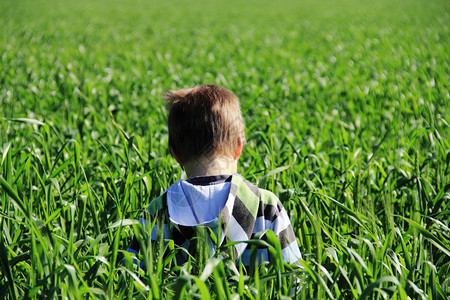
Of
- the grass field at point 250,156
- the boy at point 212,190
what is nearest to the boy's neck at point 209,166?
the boy at point 212,190

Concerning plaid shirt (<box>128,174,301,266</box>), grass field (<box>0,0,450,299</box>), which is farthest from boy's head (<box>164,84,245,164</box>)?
grass field (<box>0,0,450,299</box>)

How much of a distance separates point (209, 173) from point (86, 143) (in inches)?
76.9

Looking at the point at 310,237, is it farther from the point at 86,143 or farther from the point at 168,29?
the point at 168,29

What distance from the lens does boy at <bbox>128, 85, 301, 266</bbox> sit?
164 centimetres

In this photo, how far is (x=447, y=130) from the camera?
3678mm

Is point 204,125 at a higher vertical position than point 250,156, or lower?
higher

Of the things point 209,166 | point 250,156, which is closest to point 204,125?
point 209,166

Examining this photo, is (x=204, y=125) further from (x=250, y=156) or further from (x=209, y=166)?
(x=250, y=156)

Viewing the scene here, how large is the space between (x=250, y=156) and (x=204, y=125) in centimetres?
155

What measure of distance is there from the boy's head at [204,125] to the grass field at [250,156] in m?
0.28

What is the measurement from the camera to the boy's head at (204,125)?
5.68 feet

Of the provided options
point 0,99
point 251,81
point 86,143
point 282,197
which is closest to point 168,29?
point 251,81

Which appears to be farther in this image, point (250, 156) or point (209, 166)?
point (250, 156)

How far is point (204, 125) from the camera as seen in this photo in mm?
1730
